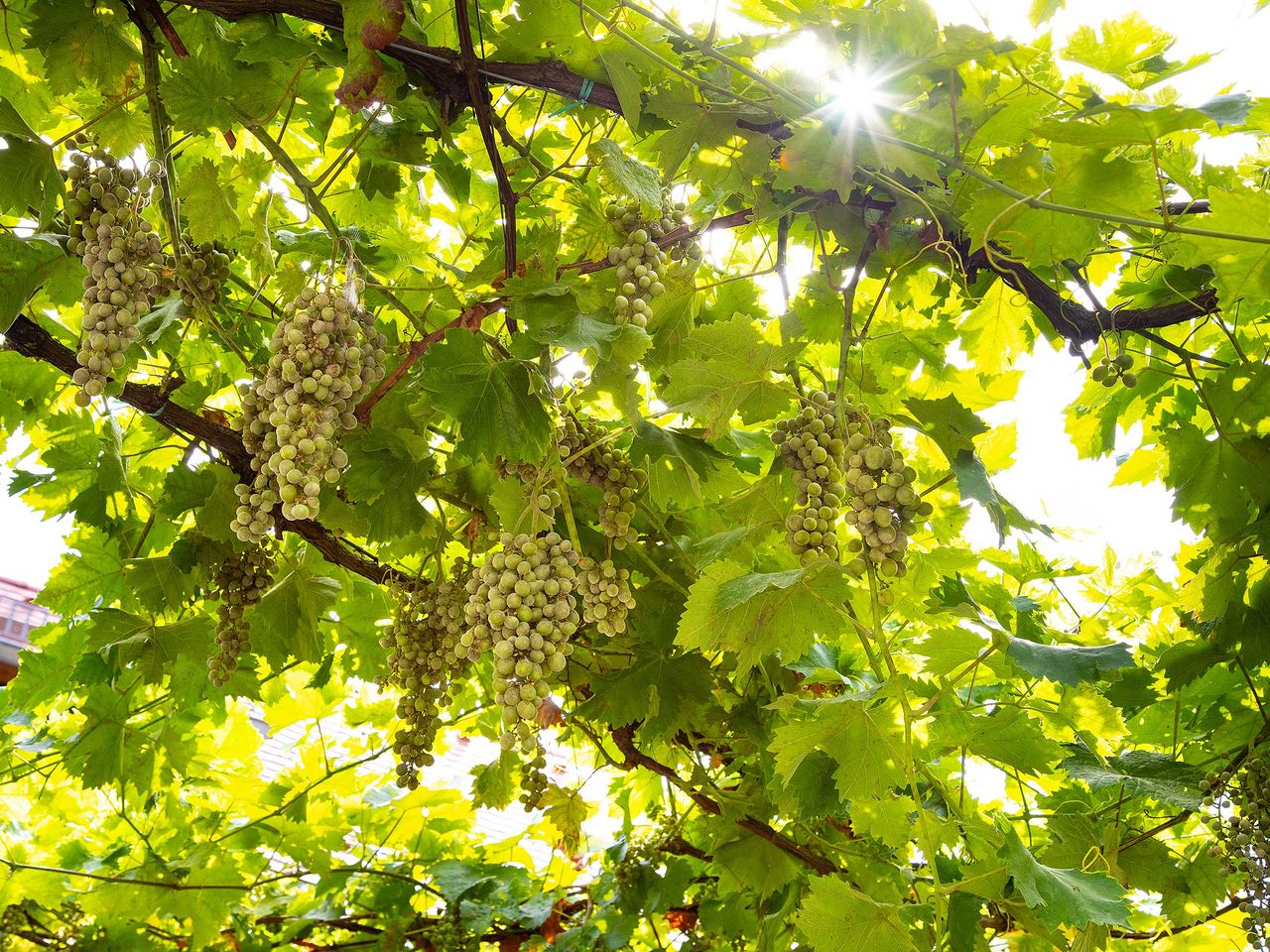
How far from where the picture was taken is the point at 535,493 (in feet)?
4.49

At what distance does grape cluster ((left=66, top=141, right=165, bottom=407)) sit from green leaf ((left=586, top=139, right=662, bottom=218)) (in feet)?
2.30

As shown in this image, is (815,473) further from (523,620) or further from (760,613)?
(523,620)

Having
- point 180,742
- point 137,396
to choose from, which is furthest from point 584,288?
point 180,742

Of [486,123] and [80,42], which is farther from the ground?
[80,42]

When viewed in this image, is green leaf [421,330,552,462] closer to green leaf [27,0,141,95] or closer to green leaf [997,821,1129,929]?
green leaf [27,0,141,95]

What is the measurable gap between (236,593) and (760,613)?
1269 mm

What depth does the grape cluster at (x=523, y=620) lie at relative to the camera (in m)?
1.12

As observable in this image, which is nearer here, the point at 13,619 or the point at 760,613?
the point at 760,613

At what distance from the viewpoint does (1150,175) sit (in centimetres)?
130

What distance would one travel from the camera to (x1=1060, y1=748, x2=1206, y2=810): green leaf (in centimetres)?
188

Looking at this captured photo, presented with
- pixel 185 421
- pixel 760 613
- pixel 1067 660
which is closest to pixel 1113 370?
pixel 1067 660

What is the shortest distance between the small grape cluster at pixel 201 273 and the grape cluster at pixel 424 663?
72cm

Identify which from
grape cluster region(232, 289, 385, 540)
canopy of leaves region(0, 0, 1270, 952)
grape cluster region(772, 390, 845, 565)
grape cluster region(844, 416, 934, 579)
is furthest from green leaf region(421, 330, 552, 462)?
grape cluster region(844, 416, 934, 579)

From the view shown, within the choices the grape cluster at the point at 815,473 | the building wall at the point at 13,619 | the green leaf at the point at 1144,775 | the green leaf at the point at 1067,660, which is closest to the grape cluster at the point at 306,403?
the grape cluster at the point at 815,473
